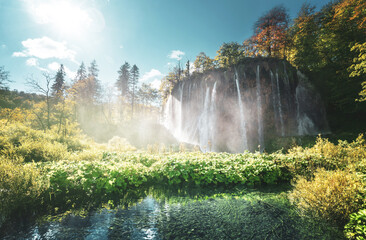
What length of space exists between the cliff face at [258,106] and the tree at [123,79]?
27282 mm

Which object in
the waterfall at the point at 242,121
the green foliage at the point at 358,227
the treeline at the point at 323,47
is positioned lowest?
the green foliage at the point at 358,227

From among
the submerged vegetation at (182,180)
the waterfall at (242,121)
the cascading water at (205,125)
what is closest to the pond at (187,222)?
the submerged vegetation at (182,180)

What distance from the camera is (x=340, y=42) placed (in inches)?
683

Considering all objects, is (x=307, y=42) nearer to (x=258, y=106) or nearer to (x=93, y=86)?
(x=258, y=106)

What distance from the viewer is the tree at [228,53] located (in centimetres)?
2561

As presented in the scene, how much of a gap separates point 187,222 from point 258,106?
739 inches

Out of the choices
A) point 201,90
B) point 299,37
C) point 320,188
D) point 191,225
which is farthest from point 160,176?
point 299,37

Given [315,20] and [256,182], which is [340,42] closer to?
[315,20]

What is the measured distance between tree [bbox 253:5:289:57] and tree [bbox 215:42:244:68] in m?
3.07

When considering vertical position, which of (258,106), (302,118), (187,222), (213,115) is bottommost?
(187,222)

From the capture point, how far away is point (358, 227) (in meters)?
2.57

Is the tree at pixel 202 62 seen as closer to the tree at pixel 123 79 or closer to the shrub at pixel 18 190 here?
the tree at pixel 123 79

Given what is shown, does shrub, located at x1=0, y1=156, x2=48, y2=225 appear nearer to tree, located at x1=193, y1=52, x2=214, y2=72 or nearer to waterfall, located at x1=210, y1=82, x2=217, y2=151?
waterfall, located at x1=210, y1=82, x2=217, y2=151

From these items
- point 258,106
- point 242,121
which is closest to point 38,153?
point 242,121
